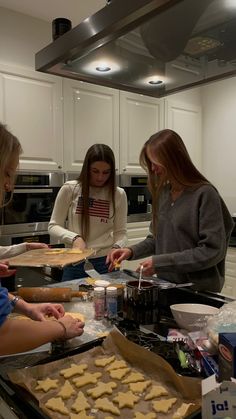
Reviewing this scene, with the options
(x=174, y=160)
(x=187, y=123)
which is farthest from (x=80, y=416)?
(x=187, y=123)

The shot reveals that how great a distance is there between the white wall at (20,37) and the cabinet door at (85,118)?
0.31 meters

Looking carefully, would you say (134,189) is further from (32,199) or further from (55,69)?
(55,69)

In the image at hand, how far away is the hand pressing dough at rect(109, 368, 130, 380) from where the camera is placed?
0.76 metres

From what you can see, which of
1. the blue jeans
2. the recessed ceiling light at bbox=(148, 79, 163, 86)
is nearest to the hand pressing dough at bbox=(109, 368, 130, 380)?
the blue jeans

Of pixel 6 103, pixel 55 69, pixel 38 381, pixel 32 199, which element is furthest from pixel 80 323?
pixel 6 103

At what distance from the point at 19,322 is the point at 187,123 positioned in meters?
2.95

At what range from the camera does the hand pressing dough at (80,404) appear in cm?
66

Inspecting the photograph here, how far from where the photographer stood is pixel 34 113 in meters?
2.37

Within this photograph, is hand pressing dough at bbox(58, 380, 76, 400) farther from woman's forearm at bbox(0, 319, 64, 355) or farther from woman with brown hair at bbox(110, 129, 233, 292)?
woman with brown hair at bbox(110, 129, 233, 292)

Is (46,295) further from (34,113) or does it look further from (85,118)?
(85,118)

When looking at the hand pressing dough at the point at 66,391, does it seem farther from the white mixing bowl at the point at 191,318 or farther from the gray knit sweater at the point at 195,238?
the gray knit sweater at the point at 195,238

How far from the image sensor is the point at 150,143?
1404 mm

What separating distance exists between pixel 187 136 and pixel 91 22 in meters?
2.55

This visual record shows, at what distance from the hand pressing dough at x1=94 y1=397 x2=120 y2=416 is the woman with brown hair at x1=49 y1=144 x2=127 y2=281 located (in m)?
1.10
